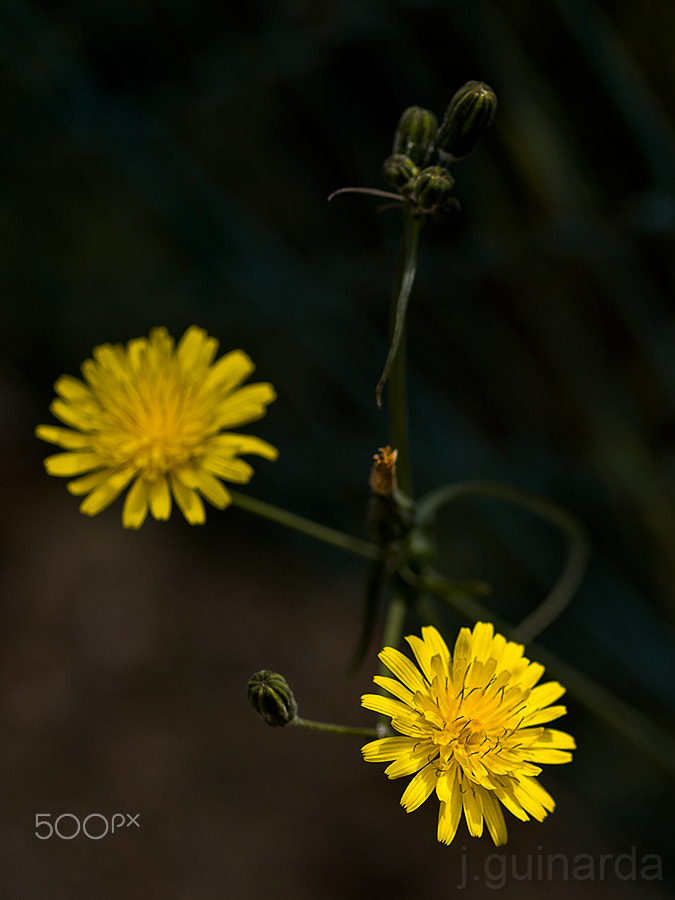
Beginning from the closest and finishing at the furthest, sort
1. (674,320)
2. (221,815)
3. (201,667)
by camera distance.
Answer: (674,320), (221,815), (201,667)

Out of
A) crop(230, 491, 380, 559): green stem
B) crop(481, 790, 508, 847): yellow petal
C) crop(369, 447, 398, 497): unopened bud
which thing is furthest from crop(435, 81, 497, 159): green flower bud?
crop(481, 790, 508, 847): yellow petal

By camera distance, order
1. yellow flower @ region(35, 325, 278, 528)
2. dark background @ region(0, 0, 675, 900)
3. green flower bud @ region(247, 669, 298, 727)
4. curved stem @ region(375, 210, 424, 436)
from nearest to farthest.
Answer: curved stem @ region(375, 210, 424, 436)
green flower bud @ region(247, 669, 298, 727)
yellow flower @ region(35, 325, 278, 528)
dark background @ region(0, 0, 675, 900)

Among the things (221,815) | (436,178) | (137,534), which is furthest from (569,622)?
(436,178)

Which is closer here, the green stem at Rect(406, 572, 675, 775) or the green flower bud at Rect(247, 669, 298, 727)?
the green flower bud at Rect(247, 669, 298, 727)

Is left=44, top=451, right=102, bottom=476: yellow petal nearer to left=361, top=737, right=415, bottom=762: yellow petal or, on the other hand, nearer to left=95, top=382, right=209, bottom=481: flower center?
left=95, top=382, right=209, bottom=481: flower center

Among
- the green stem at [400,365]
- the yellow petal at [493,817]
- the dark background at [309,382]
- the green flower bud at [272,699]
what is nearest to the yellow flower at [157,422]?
the green stem at [400,365]

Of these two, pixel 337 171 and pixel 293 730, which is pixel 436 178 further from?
pixel 293 730
